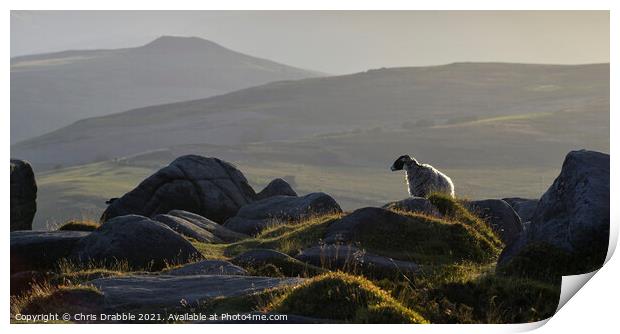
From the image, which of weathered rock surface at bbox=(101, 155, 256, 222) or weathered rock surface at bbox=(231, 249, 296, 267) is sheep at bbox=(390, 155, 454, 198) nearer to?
weathered rock surface at bbox=(101, 155, 256, 222)

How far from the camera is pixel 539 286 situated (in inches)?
905

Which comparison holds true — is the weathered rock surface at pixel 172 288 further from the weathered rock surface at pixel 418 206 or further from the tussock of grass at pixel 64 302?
the weathered rock surface at pixel 418 206

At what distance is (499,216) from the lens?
39.1 metres

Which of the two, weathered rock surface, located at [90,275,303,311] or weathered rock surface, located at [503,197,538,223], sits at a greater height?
weathered rock surface, located at [90,275,303,311]

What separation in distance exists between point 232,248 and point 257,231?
690cm

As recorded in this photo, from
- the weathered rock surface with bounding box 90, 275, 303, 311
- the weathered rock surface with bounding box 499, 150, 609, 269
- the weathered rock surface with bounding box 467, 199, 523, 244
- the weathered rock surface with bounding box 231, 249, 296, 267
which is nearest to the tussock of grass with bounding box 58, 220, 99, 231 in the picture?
the weathered rock surface with bounding box 231, 249, 296, 267

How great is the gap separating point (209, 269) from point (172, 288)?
360cm

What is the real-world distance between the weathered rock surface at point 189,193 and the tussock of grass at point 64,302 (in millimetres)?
27265

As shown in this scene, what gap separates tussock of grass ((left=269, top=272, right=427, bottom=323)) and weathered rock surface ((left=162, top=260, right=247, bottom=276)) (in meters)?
5.74

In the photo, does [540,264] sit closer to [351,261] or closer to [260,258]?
[351,261]

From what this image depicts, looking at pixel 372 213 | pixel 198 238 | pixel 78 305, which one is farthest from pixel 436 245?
pixel 78 305

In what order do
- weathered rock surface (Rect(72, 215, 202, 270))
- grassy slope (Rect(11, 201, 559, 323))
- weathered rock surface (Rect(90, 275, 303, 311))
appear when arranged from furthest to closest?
weathered rock surface (Rect(72, 215, 202, 270)) < weathered rock surface (Rect(90, 275, 303, 311)) < grassy slope (Rect(11, 201, 559, 323))

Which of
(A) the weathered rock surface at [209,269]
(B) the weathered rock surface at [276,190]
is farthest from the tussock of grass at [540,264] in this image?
(B) the weathered rock surface at [276,190]

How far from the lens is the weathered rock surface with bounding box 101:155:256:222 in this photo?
49.5 meters
